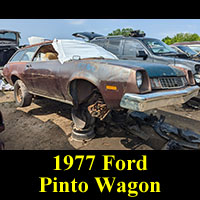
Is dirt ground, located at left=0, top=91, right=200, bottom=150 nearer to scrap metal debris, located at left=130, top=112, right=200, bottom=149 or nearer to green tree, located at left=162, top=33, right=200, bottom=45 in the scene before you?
scrap metal debris, located at left=130, top=112, right=200, bottom=149

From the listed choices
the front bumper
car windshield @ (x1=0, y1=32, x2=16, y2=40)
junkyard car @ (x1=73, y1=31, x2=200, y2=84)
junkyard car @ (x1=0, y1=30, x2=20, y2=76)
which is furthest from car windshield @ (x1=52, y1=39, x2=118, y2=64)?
car windshield @ (x1=0, y1=32, x2=16, y2=40)

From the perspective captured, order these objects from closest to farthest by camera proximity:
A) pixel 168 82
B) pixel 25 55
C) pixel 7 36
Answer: pixel 168 82
pixel 25 55
pixel 7 36

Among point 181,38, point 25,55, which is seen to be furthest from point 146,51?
point 181,38

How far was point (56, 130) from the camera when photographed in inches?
132

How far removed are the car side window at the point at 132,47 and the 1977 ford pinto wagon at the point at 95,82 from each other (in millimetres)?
1752

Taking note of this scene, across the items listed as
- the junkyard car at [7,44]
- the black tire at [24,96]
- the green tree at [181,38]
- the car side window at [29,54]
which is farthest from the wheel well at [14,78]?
the green tree at [181,38]

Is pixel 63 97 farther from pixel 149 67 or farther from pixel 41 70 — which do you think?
pixel 149 67

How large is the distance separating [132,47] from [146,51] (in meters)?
0.50

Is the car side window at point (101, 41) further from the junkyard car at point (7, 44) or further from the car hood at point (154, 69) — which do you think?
the junkyard car at point (7, 44)

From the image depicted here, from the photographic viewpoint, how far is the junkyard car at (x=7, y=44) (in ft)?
26.1

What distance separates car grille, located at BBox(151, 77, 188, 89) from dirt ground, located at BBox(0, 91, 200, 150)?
3.30ft

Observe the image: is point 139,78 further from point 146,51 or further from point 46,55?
point 146,51

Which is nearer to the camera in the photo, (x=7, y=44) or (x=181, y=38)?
(x=7, y=44)

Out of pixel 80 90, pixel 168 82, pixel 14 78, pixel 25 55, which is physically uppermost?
pixel 25 55
